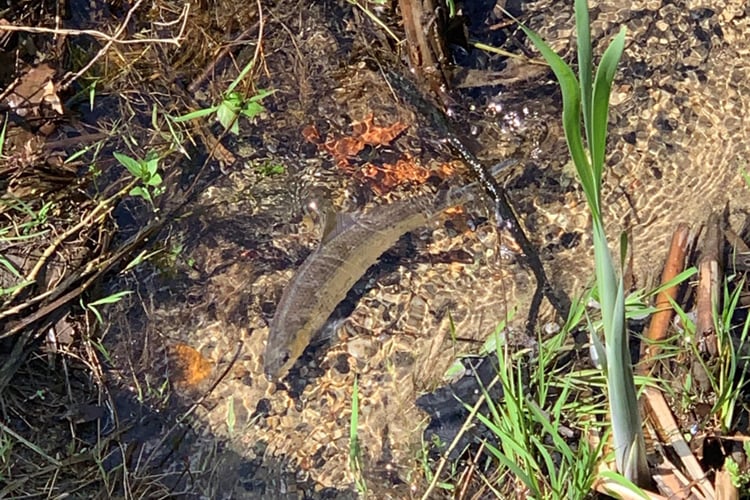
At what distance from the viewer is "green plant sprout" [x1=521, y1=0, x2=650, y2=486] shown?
1389 mm

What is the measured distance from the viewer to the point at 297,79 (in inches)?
151

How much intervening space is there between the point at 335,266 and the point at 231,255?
50cm

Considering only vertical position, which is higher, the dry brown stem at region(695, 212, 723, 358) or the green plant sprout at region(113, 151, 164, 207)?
the green plant sprout at region(113, 151, 164, 207)

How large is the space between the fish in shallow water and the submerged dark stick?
0.09 metres

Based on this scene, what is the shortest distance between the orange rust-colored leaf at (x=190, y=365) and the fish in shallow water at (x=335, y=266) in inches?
10.7

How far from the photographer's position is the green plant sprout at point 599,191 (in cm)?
139

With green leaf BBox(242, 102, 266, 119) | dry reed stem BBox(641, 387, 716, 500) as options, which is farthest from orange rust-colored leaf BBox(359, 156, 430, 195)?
dry reed stem BBox(641, 387, 716, 500)

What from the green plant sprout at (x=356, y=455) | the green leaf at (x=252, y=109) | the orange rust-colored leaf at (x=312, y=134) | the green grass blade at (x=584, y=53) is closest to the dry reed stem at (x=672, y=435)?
the green plant sprout at (x=356, y=455)

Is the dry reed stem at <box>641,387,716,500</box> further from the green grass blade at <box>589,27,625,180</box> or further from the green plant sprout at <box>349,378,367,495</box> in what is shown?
the green grass blade at <box>589,27,625,180</box>

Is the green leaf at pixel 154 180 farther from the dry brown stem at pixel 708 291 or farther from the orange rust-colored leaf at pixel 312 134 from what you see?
the dry brown stem at pixel 708 291

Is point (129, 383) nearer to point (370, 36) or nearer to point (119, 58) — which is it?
point (119, 58)

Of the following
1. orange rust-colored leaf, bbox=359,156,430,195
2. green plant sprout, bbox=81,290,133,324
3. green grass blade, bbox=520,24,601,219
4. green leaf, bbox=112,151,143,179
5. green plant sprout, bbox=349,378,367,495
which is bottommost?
green plant sprout, bbox=349,378,367,495

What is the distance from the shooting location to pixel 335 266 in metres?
3.34

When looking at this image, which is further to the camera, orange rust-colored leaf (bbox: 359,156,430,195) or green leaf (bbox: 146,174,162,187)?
orange rust-colored leaf (bbox: 359,156,430,195)
